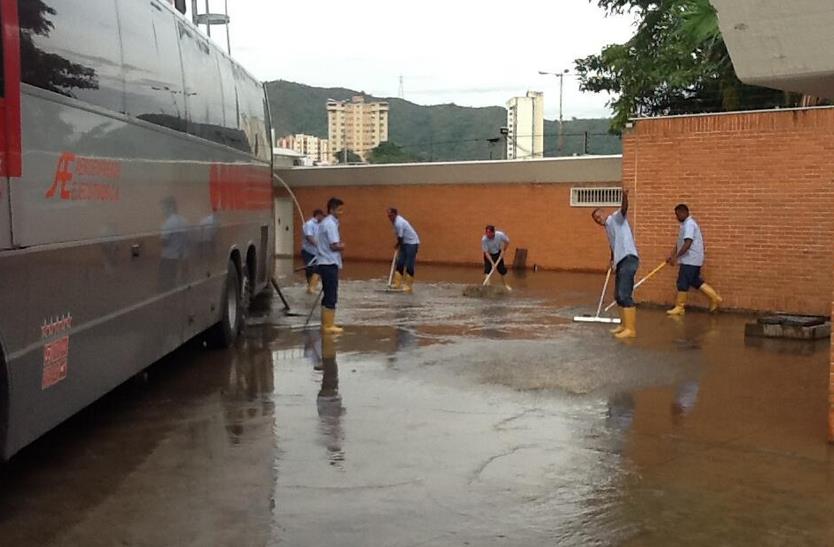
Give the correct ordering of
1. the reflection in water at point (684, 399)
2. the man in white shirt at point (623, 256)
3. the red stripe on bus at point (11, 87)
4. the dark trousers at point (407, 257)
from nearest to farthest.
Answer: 1. the red stripe on bus at point (11, 87)
2. the reflection in water at point (684, 399)
3. the man in white shirt at point (623, 256)
4. the dark trousers at point (407, 257)

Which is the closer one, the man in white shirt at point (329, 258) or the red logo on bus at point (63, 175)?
the red logo on bus at point (63, 175)

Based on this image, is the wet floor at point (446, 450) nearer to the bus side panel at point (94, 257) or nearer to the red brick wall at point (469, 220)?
the bus side panel at point (94, 257)

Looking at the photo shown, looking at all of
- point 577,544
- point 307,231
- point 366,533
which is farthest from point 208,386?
point 307,231

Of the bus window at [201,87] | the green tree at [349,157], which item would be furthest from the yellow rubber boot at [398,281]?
the green tree at [349,157]

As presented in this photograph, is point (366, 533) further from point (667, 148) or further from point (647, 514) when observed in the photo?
point (667, 148)

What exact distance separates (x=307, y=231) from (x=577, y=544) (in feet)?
41.8

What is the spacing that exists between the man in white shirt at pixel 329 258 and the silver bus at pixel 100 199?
134 centimetres

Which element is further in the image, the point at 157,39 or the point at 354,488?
the point at 157,39

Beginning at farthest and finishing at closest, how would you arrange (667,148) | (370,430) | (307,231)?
1. (307,231)
2. (667,148)
3. (370,430)

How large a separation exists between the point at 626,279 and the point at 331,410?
212 inches

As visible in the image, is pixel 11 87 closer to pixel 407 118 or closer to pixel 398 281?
pixel 398 281

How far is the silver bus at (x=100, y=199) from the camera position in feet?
18.4

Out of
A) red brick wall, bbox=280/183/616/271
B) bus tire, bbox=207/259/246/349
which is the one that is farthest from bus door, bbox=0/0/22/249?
Result: red brick wall, bbox=280/183/616/271

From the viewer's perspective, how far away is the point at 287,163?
1732 inches
